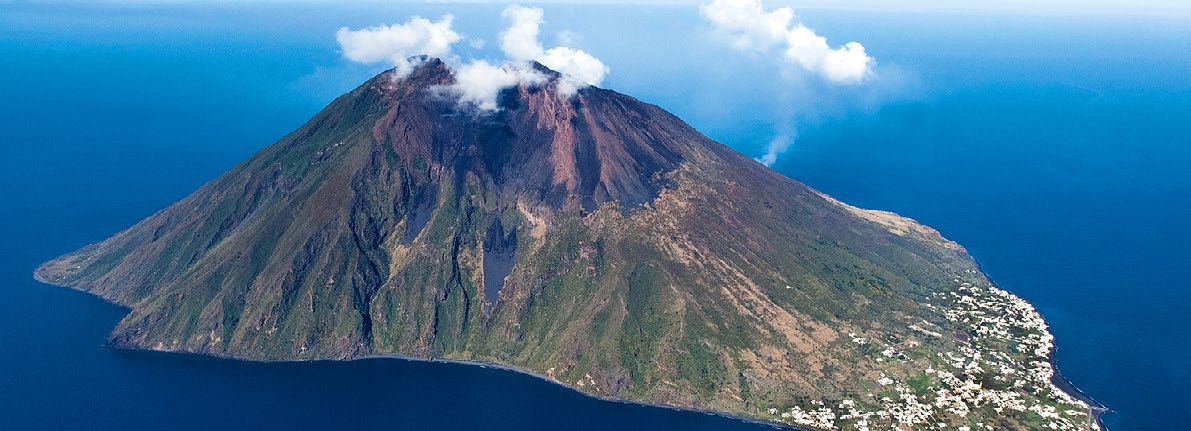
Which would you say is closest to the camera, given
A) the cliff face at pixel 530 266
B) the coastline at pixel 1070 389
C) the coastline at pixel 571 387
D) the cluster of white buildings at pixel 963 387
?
the cluster of white buildings at pixel 963 387

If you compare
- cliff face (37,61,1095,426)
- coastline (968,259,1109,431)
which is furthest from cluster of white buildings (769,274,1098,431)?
cliff face (37,61,1095,426)

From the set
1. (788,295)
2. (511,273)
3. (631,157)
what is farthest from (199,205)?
(788,295)

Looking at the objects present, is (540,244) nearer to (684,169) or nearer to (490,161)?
(490,161)

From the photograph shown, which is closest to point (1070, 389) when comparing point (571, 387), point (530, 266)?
point (571, 387)

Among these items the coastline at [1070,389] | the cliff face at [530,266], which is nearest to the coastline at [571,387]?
the coastline at [1070,389]

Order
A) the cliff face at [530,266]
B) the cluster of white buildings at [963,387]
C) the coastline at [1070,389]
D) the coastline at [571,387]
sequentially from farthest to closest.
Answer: the cliff face at [530,266] < the coastline at [571,387] < the coastline at [1070,389] < the cluster of white buildings at [963,387]

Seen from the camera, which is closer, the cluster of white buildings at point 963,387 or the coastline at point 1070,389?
the cluster of white buildings at point 963,387

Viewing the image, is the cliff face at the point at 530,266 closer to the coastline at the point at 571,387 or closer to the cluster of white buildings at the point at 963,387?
the coastline at the point at 571,387

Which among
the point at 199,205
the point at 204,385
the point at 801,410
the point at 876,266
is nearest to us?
the point at 801,410
